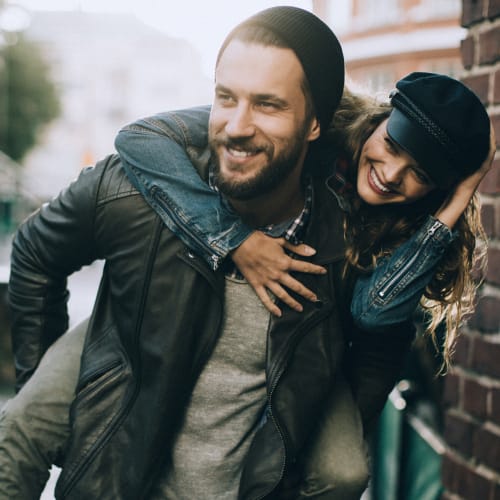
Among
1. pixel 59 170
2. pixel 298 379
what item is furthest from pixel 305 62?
pixel 59 170

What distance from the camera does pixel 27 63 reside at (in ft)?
88.4

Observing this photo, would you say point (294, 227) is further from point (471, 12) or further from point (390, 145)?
point (471, 12)

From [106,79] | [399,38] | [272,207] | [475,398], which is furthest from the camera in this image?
[106,79]

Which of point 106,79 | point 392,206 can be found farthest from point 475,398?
point 106,79

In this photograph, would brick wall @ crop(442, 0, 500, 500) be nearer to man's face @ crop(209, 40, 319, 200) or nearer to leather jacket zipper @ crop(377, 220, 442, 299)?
leather jacket zipper @ crop(377, 220, 442, 299)

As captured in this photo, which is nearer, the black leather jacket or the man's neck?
the black leather jacket

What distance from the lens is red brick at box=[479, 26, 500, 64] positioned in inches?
86.4

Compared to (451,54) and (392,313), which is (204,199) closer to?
(392,313)

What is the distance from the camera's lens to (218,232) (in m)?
1.94

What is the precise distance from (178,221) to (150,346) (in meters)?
0.40

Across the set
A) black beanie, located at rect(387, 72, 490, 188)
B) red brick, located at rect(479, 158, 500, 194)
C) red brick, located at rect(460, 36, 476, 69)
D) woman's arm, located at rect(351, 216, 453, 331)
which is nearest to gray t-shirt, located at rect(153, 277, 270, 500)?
woman's arm, located at rect(351, 216, 453, 331)

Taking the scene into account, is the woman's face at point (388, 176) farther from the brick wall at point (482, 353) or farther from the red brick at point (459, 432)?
the red brick at point (459, 432)

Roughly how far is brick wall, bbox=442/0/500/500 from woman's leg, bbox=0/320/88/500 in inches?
Answer: 57.0

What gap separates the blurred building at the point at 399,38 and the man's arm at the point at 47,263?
68.1 ft
